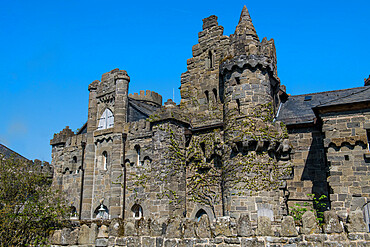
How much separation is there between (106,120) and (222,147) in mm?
8078

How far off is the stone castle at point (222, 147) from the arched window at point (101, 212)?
83 mm

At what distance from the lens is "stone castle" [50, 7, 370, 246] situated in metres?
15.5

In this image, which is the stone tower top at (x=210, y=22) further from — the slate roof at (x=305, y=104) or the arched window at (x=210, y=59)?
the slate roof at (x=305, y=104)

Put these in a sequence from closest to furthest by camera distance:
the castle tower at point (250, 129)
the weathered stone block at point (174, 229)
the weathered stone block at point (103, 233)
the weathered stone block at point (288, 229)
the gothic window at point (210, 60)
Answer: the weathered stone block at point (288, 229) < the weathered stone block at point (174, 229) < the weathered stone block at point (103, 233) < the castle tower at point (250, 129) < the gothic window at point (210, 60)

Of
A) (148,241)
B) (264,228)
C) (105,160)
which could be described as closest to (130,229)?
(148,241)

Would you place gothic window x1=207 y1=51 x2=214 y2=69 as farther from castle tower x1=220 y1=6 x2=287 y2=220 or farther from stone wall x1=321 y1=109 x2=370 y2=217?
stone wall x1=321 y1=109 x2=370 y2=217

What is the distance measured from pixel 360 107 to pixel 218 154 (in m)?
6.30

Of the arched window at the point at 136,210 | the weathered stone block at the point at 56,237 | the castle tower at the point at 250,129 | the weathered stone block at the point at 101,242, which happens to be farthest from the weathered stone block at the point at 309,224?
the arched window at the point at 136,210

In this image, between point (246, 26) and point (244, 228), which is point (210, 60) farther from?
point (244, 228)

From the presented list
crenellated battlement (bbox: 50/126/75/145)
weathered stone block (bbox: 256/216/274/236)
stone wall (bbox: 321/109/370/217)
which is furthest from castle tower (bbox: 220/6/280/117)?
crenellated battlement (bbox: 50/126/75/145)

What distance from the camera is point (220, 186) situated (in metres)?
18.4

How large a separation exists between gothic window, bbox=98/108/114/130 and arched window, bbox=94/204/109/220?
4.47 meters

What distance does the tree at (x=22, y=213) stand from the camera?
1416 centimetres

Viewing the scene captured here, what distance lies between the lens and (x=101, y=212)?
72.3 ft
